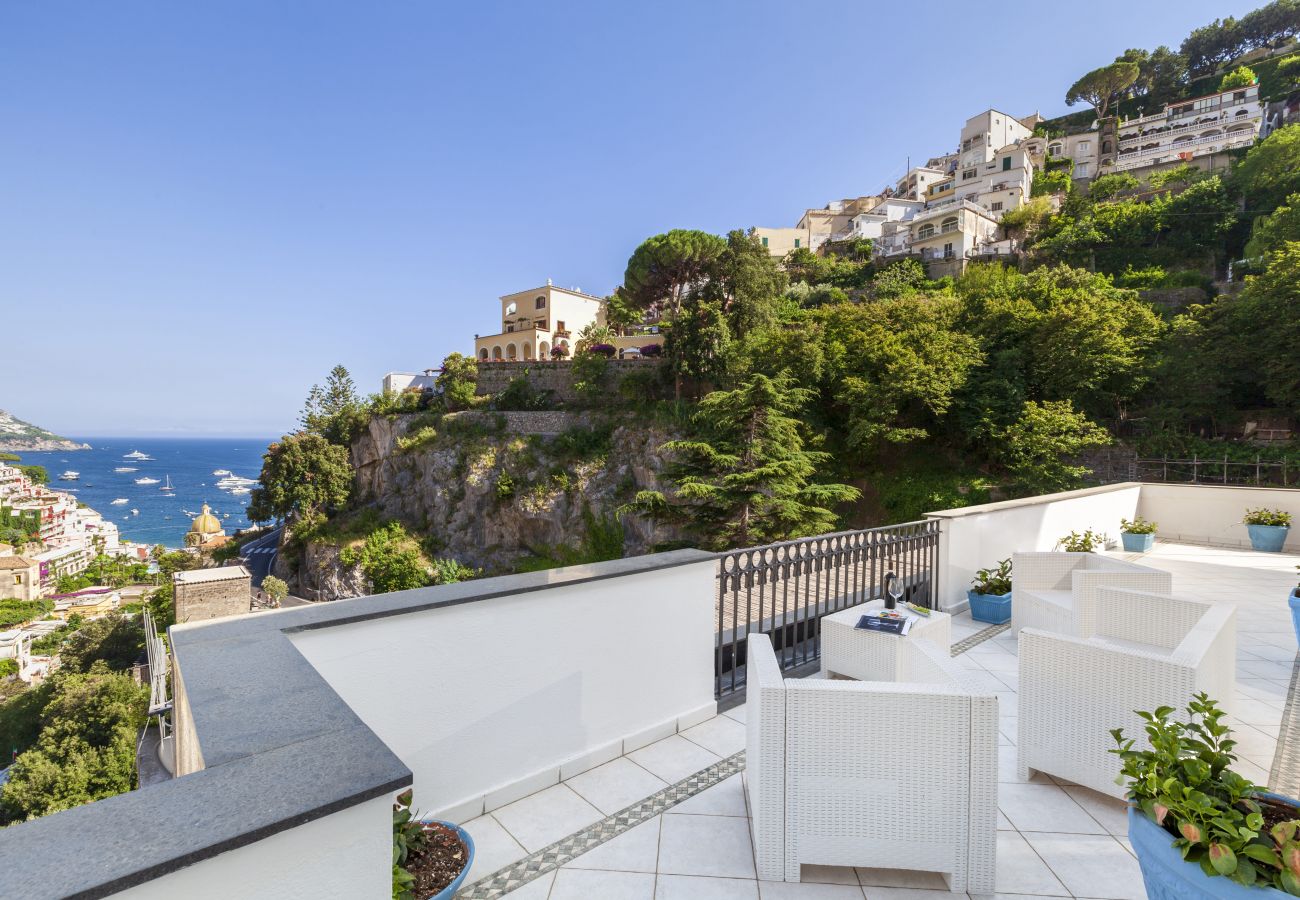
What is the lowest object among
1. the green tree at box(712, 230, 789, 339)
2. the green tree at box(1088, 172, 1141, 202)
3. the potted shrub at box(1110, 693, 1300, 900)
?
the potted shrub at box(1110, 693, 1300, 900)

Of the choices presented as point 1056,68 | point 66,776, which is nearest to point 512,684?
point 66,776

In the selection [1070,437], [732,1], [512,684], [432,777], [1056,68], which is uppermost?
[1056,68]

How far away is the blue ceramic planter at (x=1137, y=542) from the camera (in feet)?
24.2

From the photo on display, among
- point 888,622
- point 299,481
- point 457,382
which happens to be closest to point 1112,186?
point 457,382

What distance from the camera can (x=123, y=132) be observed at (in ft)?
51.1

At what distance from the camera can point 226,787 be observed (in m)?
0.99

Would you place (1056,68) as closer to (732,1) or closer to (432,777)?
(732,1)

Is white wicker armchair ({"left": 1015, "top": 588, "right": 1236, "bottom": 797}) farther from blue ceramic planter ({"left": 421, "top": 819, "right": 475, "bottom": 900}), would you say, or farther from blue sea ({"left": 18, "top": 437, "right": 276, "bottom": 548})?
blue sea ({"left": 18, "top": 437, "right": 276, "bottom": 548})

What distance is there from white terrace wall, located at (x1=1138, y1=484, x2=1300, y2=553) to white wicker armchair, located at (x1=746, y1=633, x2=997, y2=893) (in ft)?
29.2

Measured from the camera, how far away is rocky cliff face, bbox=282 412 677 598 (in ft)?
68.7

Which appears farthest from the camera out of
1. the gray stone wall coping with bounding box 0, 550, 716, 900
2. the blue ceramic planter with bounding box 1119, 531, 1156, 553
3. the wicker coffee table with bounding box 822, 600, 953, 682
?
the blue ceramic planter with bounding box 1119, 531, 1156, 553

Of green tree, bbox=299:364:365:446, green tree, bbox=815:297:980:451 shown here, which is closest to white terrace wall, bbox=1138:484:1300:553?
green tree, bbox=815:297:980:451

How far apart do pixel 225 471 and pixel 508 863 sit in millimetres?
149133

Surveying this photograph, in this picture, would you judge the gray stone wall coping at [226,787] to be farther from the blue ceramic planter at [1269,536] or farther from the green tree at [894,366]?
the green tree at [894,366]
